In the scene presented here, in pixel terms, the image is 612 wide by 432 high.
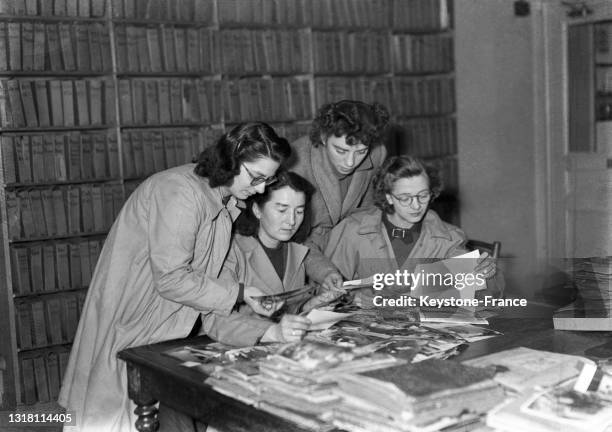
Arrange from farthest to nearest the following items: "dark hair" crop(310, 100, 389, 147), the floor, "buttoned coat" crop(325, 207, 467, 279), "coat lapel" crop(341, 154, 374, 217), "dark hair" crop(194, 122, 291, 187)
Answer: the floor → "coat lapel" crop(341, 154, 374, 217) → "buttoned coat" crop(325, 207, 467, 279) → "dark hair" crop(310, 100, 389, 147) → "dark hair" crop(194, 122, 291, 187)

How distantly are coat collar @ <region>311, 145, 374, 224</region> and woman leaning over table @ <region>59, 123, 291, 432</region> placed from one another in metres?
0.63

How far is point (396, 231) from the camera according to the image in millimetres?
3002

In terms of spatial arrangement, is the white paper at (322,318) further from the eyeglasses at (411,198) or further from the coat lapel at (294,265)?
the eyeglasses at (411,198)

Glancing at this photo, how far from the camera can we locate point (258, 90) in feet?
16.1

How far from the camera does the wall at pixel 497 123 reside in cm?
596

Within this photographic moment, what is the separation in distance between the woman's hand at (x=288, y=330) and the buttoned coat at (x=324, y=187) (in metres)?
0.80

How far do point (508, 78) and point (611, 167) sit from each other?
1.04m

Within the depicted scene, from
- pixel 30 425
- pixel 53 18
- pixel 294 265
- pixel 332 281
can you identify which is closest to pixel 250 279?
pixel 294 265

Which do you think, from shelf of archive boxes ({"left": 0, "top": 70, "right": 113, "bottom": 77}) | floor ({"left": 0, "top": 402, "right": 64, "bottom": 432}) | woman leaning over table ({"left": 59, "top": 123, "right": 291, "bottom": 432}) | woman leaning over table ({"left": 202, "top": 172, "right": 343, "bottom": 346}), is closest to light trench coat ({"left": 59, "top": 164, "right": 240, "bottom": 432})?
woman leaning over table ({"left": 59, "top": 123, "right": 291, "bottom": 432})

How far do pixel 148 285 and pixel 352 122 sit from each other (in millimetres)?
973

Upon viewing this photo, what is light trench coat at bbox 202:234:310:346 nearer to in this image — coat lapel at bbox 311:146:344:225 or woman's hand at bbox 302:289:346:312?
woman's hand at bbox 302:289:346:312

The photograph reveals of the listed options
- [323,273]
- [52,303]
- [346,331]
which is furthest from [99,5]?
[346,331]

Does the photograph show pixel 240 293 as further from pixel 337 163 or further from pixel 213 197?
pixel 337 163

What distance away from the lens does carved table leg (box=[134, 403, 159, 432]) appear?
84.6 inches
